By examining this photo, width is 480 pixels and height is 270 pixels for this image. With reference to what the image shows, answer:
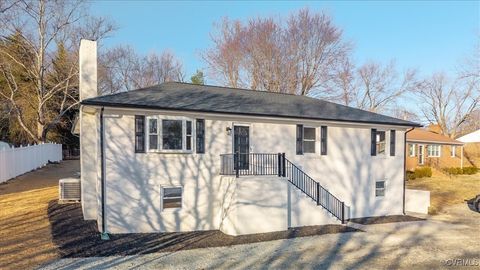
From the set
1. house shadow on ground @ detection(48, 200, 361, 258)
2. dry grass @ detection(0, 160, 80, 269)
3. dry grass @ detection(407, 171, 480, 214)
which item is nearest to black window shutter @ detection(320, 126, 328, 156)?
house shadow on ground @ detection(48, 200, 361, 258)

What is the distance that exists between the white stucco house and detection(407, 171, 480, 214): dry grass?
7167 millimetres

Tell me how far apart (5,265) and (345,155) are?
39.0ft

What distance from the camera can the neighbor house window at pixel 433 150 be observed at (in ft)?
100.0

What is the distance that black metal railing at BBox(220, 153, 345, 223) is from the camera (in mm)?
11562

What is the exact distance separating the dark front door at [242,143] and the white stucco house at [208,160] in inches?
1.4

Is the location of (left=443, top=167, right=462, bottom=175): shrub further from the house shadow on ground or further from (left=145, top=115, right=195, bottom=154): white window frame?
(left=145, top=115, right=195, bottom=154): white window frame

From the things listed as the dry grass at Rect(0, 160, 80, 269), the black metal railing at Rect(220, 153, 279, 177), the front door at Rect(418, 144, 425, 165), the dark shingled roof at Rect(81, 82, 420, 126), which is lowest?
the dry grass at Rect(0, 160, 80, 269)

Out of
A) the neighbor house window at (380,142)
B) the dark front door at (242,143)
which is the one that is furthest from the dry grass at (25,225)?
the neighbor house window at (380,142)

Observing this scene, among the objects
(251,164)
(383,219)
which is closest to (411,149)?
(383,219)

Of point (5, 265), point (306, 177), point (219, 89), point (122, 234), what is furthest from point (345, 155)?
point (5, 265)

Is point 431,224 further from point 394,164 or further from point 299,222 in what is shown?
point 299,222

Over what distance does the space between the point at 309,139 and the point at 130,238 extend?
7.55m

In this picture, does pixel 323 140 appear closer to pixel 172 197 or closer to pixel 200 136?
pixel 200 136

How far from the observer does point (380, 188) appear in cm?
1555
